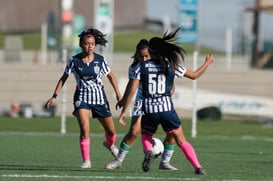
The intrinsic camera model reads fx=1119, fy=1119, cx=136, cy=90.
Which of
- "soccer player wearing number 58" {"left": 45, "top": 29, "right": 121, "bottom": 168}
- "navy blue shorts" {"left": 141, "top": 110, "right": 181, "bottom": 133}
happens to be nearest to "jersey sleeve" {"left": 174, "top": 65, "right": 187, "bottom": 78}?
"navy blue shorts" {"left": 141, "top": 110, "right": 181, "bottom": 133}

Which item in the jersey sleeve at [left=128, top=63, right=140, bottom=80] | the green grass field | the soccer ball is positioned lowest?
the green grass field

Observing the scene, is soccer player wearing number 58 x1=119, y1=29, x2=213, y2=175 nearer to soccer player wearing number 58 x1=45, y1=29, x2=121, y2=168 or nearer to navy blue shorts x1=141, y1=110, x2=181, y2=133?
navy blue shorts x1=141, y1=110, x2=181, y2=133

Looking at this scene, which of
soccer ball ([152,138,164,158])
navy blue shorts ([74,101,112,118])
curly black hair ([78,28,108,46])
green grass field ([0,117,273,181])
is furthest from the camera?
navy blue shorts ([74,101,112,118])

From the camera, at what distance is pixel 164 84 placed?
15.7 meters

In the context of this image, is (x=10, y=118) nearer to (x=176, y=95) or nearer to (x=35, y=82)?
(x=35, y=82)

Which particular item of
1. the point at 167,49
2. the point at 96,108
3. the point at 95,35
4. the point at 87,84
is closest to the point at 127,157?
the point at 96,108

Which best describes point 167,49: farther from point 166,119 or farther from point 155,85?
point 166,119

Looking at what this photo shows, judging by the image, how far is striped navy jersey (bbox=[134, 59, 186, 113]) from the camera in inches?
615

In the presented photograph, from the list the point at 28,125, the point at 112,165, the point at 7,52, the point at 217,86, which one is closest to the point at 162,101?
the point at 112,165

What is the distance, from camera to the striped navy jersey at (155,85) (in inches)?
615

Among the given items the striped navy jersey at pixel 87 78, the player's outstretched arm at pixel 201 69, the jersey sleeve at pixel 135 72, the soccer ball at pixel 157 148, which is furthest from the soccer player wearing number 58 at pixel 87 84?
the player's outstretched arm at pixel 201 69

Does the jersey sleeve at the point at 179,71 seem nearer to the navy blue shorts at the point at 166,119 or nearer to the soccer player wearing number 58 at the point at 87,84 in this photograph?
the navy blue shorts at the point at 166,119

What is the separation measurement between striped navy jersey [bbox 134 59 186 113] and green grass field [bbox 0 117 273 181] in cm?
97

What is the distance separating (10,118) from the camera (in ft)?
116
